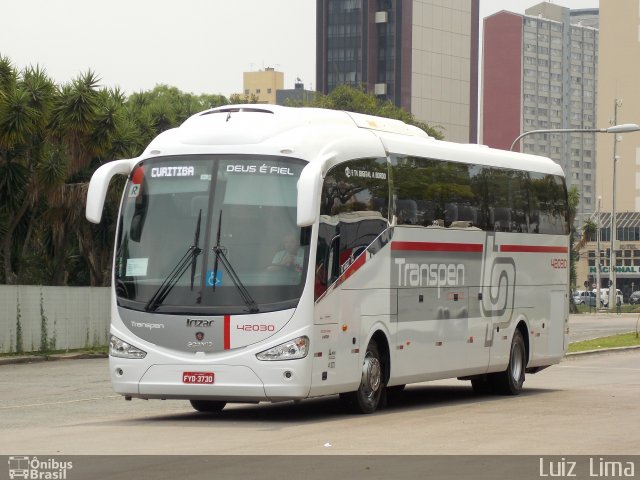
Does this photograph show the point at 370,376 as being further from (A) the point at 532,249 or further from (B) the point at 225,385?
(A) the point at 532,249

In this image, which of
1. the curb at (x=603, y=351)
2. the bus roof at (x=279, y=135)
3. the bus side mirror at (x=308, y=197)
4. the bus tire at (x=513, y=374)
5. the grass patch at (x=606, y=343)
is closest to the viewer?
the bus side mirror at (x=308, y=197)

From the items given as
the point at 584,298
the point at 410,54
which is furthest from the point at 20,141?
the point at 410,54

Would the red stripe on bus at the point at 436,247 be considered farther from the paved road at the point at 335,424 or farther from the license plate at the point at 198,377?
the license plate at the point at 198,377

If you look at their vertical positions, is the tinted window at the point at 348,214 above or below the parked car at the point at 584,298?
above

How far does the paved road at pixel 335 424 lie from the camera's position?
13820mm

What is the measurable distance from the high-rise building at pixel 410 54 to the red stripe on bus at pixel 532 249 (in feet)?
468

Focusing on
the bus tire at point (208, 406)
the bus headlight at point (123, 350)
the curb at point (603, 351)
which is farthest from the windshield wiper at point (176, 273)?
the curb at point (603, 351)

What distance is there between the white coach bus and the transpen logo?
0.04 meters

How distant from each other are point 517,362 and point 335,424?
24.2 ft

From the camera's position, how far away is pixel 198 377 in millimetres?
16703

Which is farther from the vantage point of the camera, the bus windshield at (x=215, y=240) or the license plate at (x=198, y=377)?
the bus windshield at (x=215, y=240)

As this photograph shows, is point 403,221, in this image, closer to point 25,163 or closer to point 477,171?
point 477,171

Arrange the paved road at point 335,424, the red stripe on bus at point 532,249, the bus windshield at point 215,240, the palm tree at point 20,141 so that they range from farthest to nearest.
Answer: the palm tree at point 20,141 < the red stripe on bus at point 532,249 < the bus windshield at point 215,240 < the paved road at point 335,424

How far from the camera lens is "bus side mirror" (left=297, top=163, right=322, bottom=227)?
16.4m
